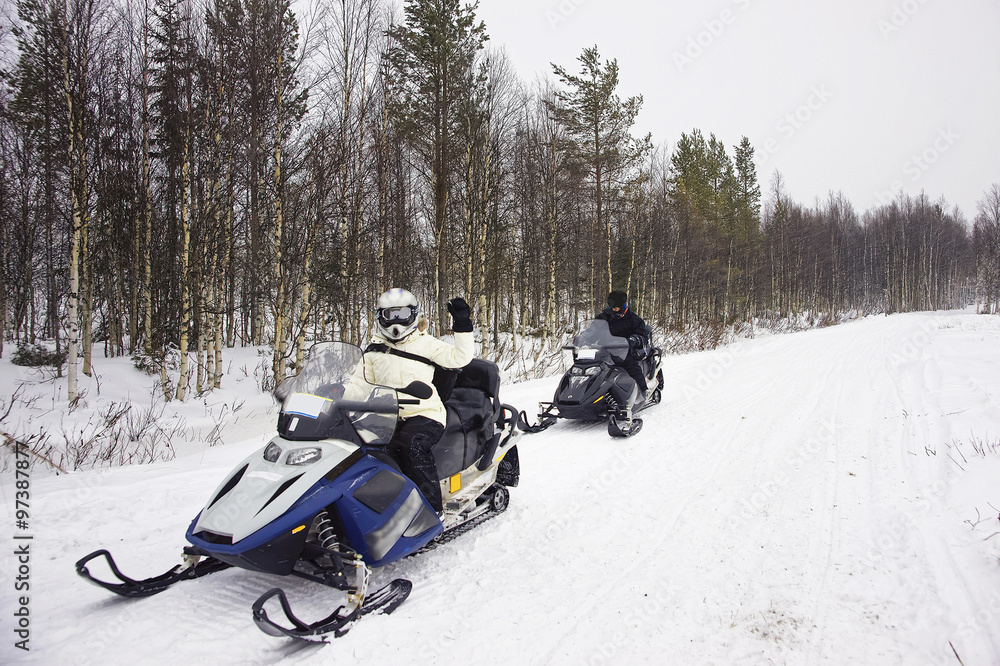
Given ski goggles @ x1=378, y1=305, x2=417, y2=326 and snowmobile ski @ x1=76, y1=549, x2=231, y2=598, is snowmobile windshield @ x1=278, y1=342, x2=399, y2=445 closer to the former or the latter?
ski goggles @ x1=378, y1=305, x2=417, y2=326

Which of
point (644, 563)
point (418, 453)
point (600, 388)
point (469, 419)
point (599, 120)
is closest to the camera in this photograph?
point (644, 563)

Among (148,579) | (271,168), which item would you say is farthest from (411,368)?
(271,168)

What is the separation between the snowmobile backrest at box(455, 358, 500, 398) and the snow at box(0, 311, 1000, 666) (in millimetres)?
990

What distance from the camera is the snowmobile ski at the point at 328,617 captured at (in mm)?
2043

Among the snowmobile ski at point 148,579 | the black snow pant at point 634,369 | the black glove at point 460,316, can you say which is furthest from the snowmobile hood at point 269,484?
the black snow pant at point 634,369

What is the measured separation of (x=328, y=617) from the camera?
235 centimetres

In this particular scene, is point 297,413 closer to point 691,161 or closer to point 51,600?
point 51,600

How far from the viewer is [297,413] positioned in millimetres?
2672

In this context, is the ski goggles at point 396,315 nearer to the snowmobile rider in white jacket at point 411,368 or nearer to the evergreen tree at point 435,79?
the snowmobile rider in white jacket at point 411,368

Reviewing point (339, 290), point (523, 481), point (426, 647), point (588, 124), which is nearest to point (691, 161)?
point (588, 124)

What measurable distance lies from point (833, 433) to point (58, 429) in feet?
33.5

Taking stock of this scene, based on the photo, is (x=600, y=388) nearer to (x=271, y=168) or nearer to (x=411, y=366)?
(x=411, y=366)

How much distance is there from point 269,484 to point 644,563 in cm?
223

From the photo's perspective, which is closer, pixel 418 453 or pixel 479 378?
pixel 418 453
